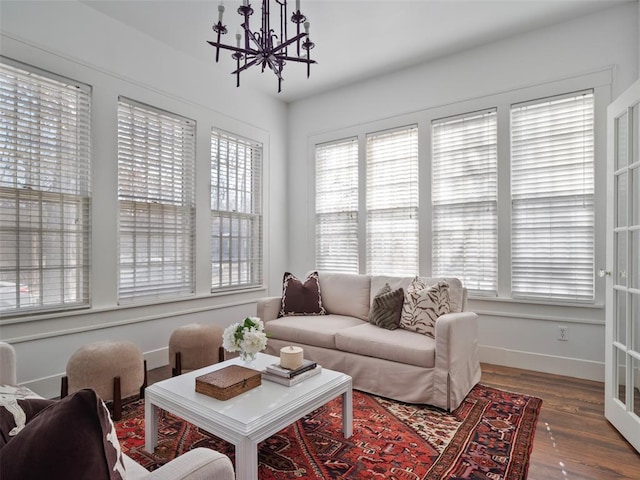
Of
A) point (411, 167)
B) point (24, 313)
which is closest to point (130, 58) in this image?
point (24, 313)

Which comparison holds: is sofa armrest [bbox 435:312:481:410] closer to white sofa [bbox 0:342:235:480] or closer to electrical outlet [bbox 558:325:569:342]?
electrical outlet [bbox 558:325:569:342]

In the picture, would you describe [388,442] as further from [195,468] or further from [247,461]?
[195,468]

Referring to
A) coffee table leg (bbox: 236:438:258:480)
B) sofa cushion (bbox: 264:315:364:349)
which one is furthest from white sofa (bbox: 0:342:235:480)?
sofa cushion (bbox: 264:315:364:349)

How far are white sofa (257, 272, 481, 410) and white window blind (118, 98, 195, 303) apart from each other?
1.03 meters

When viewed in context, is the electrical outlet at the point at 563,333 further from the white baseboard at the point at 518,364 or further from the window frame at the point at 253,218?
the window frame at the point at 253,218

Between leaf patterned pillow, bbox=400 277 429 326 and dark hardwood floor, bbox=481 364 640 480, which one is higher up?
leaf patterned pillow, bbox=400 277 429 326

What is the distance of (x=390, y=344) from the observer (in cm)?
269

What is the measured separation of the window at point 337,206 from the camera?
4.53 metres

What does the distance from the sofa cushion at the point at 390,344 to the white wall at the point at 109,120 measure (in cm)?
177

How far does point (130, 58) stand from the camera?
3297 millimetres

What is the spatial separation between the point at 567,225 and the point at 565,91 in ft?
3.89

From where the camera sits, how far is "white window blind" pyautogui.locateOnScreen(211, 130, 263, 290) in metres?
4.10

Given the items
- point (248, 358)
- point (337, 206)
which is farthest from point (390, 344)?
point (337, 206)

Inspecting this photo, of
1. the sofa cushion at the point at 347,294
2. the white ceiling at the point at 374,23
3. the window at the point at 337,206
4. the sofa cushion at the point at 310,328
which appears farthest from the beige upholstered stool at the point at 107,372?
the white ceiling at the point at 374,23
